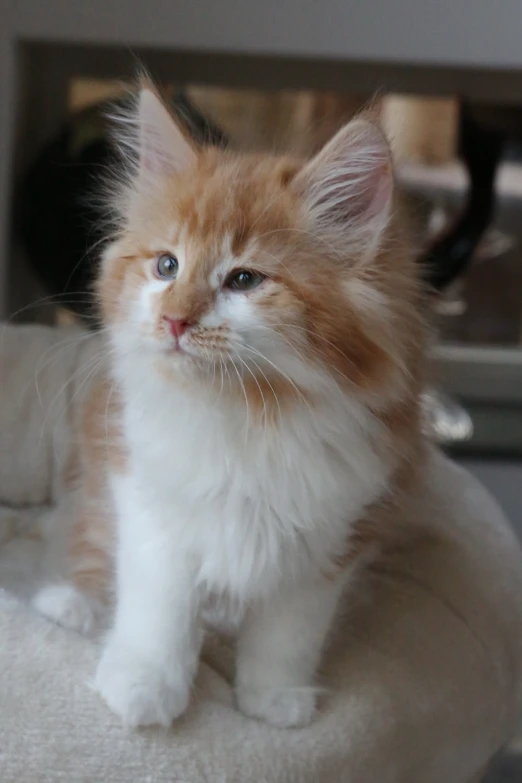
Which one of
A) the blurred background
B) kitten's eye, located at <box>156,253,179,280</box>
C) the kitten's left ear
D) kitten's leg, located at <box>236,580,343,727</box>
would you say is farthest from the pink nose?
the blurred background

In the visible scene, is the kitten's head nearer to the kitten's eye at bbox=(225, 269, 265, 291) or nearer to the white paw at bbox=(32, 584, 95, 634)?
the kitten's eye at bbox=(225, 269, 265, 291)

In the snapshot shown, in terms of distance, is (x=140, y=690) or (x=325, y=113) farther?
(x=325, y=113)

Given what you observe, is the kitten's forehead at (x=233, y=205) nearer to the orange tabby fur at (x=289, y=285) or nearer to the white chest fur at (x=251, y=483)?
the orange tabby fur at (x=289, y=285)

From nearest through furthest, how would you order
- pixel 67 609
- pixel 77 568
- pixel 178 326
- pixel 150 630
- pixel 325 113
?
1. pixel 178 326
2. pixel 150 630
3. pixel 67 609
4. pixel 77 568
5. pixel 325 113

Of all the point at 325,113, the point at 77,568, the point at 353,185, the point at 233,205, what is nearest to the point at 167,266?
the point at 233,205

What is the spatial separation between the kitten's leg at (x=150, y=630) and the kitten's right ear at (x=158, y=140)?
40cm

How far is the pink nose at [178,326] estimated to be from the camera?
2.68 feet

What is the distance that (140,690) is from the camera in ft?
2.81

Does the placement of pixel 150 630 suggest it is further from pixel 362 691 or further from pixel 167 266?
pixel 167 266

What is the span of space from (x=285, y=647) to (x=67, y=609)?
0.98 feet

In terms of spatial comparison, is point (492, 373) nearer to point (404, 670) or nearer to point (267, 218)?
point (404, 670)

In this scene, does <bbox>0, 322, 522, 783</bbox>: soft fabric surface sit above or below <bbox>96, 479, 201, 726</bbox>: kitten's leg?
below

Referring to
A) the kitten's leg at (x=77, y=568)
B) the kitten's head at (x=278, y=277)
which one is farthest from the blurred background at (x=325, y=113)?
the kitten's head at (x=278, y=277)

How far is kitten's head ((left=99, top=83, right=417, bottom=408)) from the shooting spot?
2.73ft
